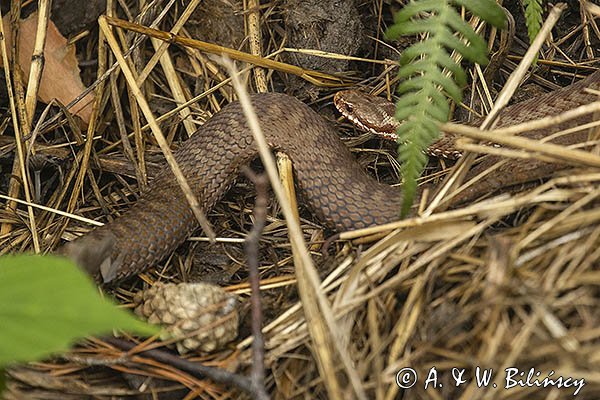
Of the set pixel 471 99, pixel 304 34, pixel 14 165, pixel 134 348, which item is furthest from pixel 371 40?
pixel 134 348

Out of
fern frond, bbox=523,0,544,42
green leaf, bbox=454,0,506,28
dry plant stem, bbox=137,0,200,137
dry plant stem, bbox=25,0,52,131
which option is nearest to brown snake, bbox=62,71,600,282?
dry plant stem, bbox=137,0,200,137

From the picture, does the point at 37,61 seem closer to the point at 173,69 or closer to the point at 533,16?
the point at 173,69

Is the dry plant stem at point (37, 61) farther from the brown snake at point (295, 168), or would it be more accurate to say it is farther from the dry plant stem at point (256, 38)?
the dry plant stem at point (256, 38)

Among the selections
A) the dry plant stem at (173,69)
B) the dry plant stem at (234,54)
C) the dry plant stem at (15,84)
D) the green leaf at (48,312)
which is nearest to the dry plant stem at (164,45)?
the dry plant stem at (173,69)

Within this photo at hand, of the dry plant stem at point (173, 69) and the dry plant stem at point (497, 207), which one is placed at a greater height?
the dry plant stem at point (173, 69)

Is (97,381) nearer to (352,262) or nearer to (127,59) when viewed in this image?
(352,262)

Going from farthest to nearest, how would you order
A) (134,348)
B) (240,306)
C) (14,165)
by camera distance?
(14,165)
(240,306)
(134,348)
